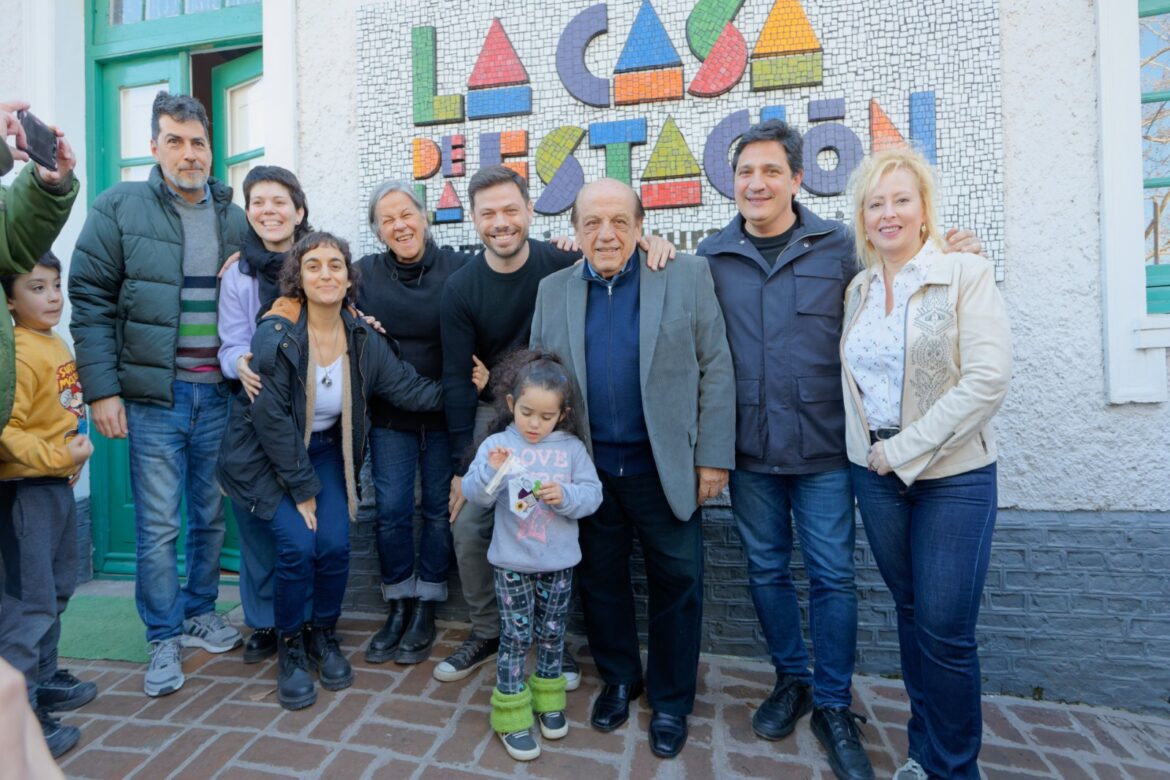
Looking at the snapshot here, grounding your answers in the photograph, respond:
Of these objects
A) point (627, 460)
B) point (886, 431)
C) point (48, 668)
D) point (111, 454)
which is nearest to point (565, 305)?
point (627, 460)

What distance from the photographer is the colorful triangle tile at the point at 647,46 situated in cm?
326

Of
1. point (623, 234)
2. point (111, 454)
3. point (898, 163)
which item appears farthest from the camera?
point (111, 454)

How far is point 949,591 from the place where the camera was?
1974mm

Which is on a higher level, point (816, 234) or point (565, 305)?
point (816, 234)

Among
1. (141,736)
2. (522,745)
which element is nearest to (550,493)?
(522,745)

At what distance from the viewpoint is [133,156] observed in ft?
14.4

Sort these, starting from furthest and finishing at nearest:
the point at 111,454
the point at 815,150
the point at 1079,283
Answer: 1. the point at 111,454
2. the point at 815,150
3. the point at 1079,283

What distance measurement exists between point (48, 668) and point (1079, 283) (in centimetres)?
483

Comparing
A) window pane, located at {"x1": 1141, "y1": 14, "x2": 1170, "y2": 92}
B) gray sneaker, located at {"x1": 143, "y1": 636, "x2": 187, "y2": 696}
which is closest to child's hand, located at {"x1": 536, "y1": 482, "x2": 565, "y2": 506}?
gray sneaker, located at {"x1": 143, "y1": 636, "x2": 187, "y2": 696}

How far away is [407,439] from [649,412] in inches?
54.7

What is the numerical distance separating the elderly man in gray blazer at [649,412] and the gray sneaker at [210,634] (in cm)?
191

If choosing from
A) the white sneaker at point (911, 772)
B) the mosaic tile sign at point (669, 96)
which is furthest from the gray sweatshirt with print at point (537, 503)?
the mosaic tile sign at point (669, 96)

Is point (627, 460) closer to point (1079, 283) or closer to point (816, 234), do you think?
point (816, 234)

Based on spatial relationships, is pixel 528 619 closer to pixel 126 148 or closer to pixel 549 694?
pixel 549 694
